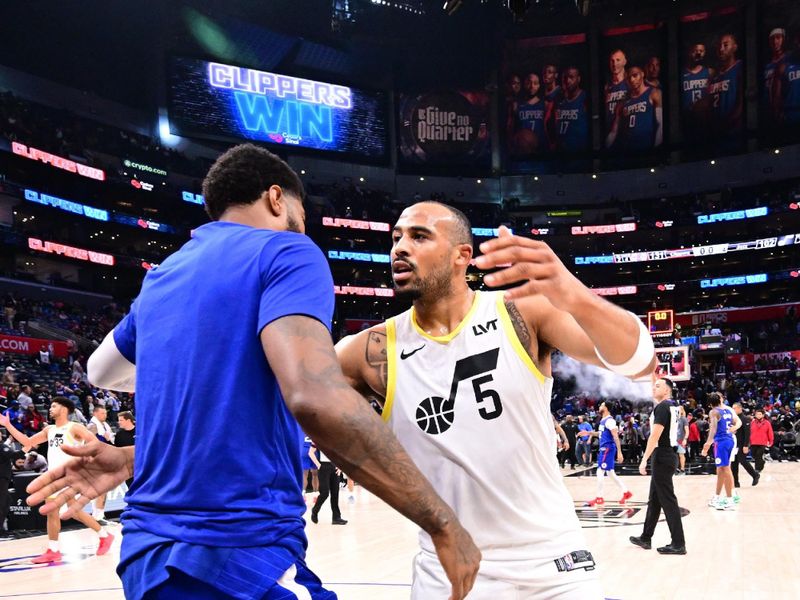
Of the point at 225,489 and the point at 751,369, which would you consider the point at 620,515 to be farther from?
the point at 751,369

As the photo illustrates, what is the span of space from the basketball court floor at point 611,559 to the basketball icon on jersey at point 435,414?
508 centimetres

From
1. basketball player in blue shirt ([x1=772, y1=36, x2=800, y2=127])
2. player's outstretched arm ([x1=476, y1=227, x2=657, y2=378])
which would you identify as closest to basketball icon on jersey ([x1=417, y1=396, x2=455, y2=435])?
player's outstretched arm ([x1=476, y1=227, x2=657, y2=378])

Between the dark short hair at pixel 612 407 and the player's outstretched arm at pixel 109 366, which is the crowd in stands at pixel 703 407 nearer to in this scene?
the dark short hair at pixel 612 407

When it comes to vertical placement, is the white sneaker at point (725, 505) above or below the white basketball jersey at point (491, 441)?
below

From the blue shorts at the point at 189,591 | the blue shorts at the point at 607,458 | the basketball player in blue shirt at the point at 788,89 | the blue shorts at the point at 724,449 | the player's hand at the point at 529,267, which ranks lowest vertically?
the blue shorts at the point at 607,458

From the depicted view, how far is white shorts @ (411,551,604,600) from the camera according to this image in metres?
2.94

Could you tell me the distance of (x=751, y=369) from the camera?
45.9 meters

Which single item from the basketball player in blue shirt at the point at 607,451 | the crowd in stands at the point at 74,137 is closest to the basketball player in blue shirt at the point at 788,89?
the crowd in stands at the point at 74,137

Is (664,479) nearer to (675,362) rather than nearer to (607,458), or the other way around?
(607,458)

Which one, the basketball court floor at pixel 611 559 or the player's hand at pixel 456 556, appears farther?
Answer: the basketball court floor at pixel 611 559

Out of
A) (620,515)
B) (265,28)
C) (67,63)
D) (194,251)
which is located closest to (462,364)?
(194,251)

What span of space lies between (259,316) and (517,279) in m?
0.82

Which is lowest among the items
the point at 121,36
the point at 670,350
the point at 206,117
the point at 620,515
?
the point at 620,515

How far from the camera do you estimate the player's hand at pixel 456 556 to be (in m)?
1.90
